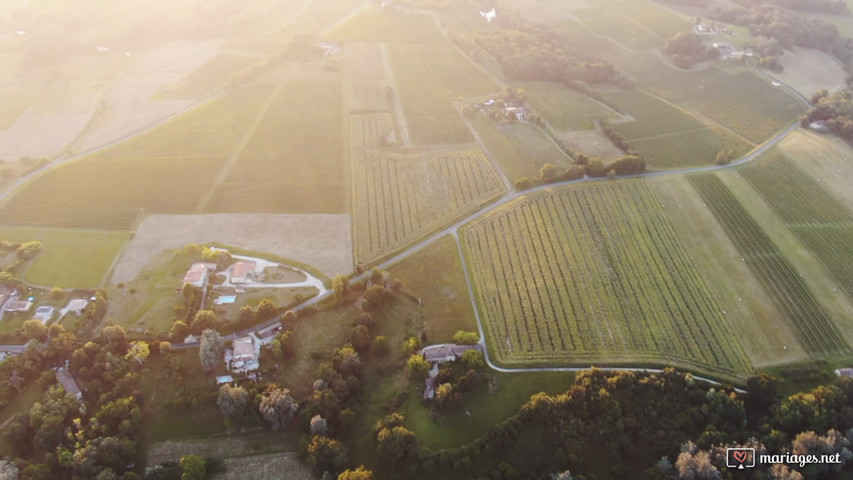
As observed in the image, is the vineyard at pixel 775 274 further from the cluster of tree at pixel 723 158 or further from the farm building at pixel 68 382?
the farm building at pixel 68 382

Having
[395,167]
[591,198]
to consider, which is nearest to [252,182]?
[395,167]

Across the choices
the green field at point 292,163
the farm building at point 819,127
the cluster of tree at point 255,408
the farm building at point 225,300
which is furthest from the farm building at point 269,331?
the farm building at point 819,127

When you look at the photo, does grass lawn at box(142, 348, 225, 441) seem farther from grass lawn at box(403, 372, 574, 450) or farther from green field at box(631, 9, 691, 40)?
green field at box(631, 9, 691, 40)

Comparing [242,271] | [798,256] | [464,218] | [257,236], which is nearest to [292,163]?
[257,236]

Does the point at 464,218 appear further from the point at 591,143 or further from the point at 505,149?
the point at 591,143

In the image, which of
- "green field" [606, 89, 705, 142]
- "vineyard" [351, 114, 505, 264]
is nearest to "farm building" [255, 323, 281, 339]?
"vineyard" [351, 114, 505, 264]

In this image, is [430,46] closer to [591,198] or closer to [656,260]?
[591,198]
